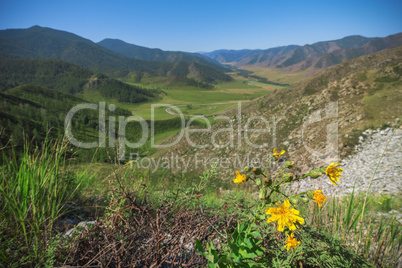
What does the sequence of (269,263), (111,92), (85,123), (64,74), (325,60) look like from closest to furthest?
(269,263) < (85,123) < (111,92) < (64,74) < (325,60)

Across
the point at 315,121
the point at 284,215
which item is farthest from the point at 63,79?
the point at 284,215

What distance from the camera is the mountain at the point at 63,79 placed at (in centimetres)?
12612

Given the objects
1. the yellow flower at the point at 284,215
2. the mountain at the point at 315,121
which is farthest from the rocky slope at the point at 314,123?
the yellow flower at the point at 284,215

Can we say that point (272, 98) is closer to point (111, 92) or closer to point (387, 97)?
point (387, 97)

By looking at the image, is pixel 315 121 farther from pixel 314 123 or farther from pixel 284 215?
pixel 284 215

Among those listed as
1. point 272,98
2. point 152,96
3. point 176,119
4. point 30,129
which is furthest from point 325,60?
point 30,129

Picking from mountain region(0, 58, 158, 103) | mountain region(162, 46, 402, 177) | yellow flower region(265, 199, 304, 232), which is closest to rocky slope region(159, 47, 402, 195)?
mountain region(162, 46, 402, 177)

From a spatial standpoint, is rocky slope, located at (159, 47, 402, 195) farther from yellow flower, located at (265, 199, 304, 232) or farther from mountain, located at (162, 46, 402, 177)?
yellow flower, located at (265, 199, 304, 232)

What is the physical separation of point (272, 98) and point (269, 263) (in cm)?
2281

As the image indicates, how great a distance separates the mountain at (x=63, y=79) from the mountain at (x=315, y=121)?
11271 cm

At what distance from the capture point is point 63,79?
14150cm

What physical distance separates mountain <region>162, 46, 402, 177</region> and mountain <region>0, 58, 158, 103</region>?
112707mm

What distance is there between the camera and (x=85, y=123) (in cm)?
6431

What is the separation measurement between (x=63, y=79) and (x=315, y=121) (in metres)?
172
